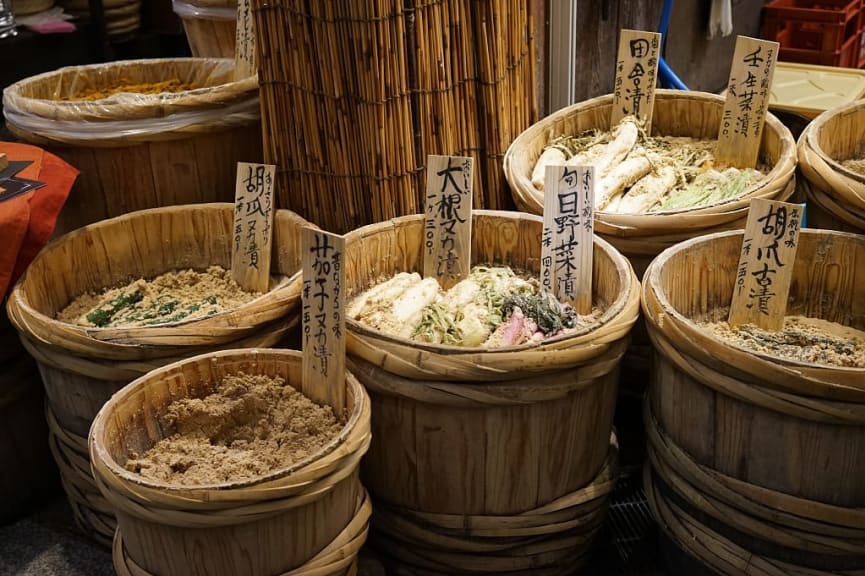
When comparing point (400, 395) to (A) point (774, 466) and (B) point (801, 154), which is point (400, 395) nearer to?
(A) point (774, 466)

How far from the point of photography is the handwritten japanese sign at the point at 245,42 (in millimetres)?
3455

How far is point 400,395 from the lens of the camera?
2.19m

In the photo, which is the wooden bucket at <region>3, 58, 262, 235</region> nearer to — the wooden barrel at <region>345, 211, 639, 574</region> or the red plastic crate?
the wooden barrel at <region>345, 211, 639, 574</region>

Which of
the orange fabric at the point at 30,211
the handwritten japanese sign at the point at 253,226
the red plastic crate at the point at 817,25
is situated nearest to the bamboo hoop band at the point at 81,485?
the orange fabric at the point at 30,211

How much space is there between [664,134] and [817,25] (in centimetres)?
232

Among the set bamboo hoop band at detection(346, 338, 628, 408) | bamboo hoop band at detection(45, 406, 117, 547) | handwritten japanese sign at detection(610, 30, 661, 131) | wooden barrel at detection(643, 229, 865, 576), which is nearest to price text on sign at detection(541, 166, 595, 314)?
wooden barrel at detection(643, 229, 865, 576)

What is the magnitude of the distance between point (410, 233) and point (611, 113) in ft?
3.95

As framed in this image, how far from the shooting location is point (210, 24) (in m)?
4.02

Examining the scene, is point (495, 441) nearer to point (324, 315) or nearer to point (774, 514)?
point (324, 315)

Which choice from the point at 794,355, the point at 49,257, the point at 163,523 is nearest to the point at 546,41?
the point at 794,355

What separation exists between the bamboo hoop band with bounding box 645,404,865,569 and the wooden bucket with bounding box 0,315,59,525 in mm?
2093

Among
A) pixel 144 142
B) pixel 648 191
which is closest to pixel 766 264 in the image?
pixel 648 191

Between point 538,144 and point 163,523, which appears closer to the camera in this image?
point 163,523

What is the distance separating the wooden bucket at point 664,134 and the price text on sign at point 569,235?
16cm
